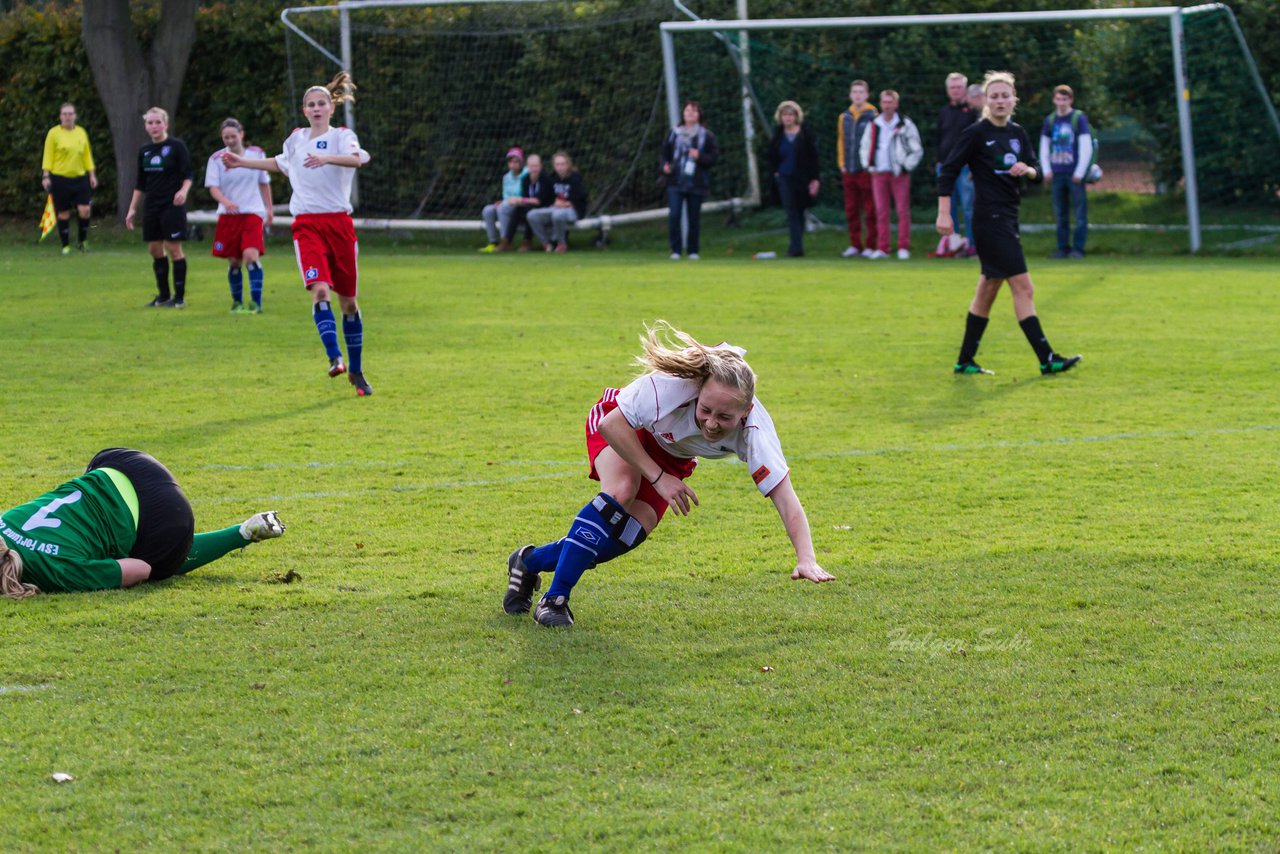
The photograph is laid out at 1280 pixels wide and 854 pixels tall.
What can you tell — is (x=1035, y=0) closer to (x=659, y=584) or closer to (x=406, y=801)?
(x=659, y=584)

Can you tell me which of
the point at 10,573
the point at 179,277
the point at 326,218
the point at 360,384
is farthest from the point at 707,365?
the point at 179,277

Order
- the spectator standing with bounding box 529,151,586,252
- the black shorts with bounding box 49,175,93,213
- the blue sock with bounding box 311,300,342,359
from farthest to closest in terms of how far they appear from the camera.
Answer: the spectator standing with bounding box 529,151,586,252 < the black shorts with bounding box 49,175,93,213 < the blue sock with bounding box 311,300,342,359

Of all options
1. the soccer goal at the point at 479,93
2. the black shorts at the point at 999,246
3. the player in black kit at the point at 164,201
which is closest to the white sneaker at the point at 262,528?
the black shorts at the point at 999,246

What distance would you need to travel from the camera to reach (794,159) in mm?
20500

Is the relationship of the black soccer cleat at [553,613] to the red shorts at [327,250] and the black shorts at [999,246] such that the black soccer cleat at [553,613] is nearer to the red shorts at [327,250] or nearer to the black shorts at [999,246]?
the red shorts at [327,250]

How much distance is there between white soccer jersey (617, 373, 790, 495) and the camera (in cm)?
487

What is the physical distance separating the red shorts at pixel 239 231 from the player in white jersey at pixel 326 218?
420 cm

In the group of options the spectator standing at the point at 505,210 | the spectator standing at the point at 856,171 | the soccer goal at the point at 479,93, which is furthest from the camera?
the soccer goal at the point at 479,93

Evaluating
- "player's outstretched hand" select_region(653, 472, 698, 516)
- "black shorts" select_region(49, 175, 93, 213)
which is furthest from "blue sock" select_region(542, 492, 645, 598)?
"black shorts" select_region(49, 175, 93, 213)

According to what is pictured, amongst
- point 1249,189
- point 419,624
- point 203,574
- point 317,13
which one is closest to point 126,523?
point 203,574

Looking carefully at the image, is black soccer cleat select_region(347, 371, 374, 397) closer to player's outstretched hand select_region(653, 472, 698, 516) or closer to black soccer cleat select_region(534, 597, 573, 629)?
black soccer cleat select_region(534, 597, 573, 629)

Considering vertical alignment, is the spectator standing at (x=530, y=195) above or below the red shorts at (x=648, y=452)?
above

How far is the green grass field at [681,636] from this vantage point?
12.3ft

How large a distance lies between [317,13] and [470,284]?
9.52 meters
